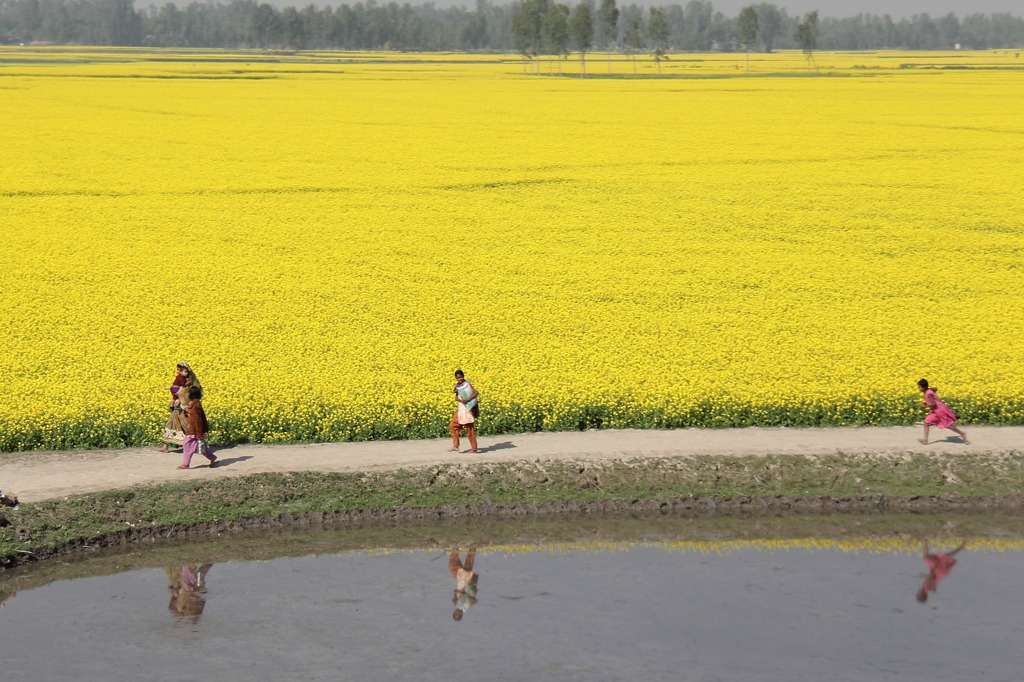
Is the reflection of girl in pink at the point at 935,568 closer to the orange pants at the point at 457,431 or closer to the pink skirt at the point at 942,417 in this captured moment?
the pink skirt at the point at 942,417

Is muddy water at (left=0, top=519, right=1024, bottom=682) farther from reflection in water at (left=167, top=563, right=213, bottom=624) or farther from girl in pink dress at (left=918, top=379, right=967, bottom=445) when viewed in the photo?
girl in pink dress at (left=918, top=379, right=967, bottom=445)

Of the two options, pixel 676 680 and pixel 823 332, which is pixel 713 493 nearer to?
pixel 676 680

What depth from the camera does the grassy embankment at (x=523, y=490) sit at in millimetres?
14461

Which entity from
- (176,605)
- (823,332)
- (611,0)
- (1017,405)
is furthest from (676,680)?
(611,0)

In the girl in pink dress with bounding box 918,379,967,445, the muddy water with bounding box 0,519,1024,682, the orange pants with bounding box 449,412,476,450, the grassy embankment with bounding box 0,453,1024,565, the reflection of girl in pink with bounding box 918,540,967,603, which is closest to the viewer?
the muddy water with bounding box 0,519,1024,682

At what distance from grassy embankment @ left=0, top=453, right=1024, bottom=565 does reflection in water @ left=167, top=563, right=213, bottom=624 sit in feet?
3.22

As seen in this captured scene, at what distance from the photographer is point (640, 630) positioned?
11.7 meters

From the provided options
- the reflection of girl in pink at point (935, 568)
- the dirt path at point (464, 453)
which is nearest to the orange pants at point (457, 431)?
the dirt path at point (464, 453)

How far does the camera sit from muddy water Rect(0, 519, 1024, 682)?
10.9 m

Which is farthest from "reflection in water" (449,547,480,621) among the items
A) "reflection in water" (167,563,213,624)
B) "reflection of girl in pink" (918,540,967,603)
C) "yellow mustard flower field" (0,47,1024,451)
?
"reflection of girl in pink" (918,540,967,603)

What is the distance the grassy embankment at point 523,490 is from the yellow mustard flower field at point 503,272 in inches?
82.1

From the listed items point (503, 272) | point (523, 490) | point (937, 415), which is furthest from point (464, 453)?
point (503, 272)

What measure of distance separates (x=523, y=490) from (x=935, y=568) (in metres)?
4.60

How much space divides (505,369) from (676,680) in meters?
9.93
